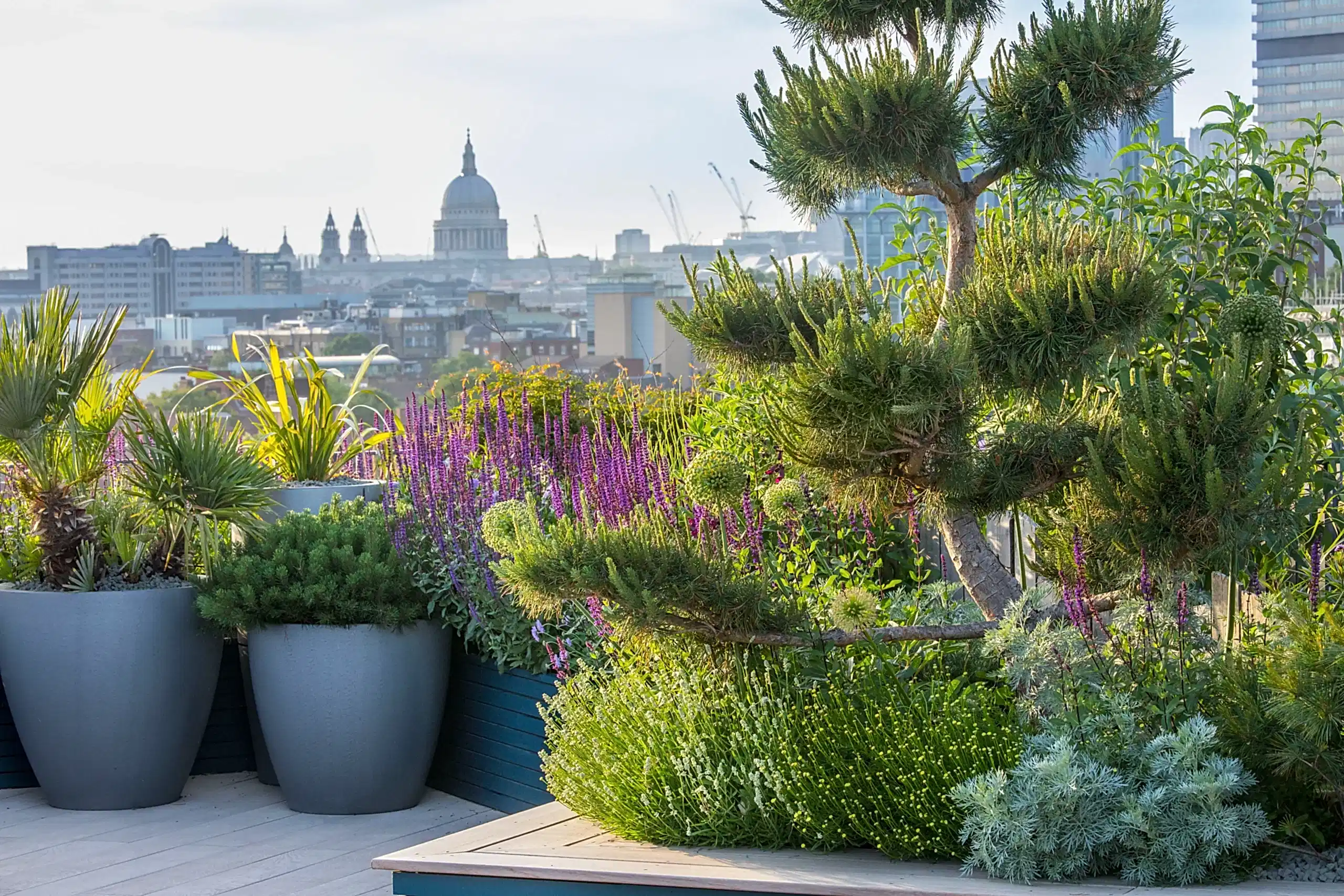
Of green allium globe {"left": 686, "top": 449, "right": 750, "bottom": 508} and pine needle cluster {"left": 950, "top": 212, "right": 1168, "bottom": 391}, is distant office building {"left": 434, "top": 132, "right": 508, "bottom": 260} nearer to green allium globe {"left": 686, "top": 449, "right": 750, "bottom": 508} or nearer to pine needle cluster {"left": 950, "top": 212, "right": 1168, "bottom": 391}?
green allium globe {"left": 686, "top": 449, "right": 750, "bottom": 508}

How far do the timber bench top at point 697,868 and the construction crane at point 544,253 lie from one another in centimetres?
3581

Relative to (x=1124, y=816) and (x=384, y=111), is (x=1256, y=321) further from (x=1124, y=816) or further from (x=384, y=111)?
(x=384, y=111)

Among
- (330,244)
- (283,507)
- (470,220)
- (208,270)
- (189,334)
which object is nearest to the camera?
(283,507)

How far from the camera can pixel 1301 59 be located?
5.86 m

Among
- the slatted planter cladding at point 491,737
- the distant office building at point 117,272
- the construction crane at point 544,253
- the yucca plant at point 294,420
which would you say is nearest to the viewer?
the slatted planter cladding at point 491,737

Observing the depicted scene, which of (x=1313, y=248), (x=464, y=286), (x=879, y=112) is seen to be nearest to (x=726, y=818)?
(x=879, y=112)

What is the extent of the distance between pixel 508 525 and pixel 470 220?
Answer: 293ft

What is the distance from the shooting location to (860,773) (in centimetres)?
236

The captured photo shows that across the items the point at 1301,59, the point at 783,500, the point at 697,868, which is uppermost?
the point at 1301,59

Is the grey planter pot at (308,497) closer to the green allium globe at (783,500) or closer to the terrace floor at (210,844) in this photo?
the terrace floor at (210,844)

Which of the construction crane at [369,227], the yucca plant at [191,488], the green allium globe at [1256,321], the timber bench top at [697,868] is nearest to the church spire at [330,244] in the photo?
the construction crane at [369,227]

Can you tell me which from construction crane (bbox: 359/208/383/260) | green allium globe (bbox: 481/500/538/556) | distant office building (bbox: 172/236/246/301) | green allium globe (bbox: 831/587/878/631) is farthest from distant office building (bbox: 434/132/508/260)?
green allium globe (bbox: 831/587/878/631)

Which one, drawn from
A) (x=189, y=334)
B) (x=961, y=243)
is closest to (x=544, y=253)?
(x=189, y=334)

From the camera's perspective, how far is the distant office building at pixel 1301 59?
555 cm
